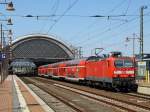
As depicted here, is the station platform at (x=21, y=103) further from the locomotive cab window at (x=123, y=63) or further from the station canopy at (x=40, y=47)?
the station canopy at (x=40, y=47)

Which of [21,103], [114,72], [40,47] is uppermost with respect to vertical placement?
[40,47]

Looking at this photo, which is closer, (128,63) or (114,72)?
(114,72)

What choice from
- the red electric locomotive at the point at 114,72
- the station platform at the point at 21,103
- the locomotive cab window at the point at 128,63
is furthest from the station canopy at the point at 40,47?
the station platform at the point at 21,103

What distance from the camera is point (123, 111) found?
76.9ft

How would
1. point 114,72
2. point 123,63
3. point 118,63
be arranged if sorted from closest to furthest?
1. point 114,72
2. point 118,63
3. point 123,63

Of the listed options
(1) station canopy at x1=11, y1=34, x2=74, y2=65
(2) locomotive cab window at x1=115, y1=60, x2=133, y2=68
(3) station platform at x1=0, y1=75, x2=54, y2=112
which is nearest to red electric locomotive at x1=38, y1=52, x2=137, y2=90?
(2) locomotive cab window at x1=115, y1=60, x2=133, y2=68

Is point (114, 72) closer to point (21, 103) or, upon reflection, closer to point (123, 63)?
point (123, 63)

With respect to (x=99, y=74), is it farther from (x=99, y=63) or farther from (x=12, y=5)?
(x=12, y=5)

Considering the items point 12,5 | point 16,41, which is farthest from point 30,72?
point 12,5

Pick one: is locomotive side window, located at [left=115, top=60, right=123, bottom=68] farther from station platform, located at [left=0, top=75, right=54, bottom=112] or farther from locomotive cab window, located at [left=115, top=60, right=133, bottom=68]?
station platform, located at [left=0, top=75, right=54, bottom=112]

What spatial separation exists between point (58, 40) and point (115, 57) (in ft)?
425

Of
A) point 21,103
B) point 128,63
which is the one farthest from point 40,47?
point 21,103

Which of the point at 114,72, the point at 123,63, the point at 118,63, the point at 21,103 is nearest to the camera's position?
the point at 21,103

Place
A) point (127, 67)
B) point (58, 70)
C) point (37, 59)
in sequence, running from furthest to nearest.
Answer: point (37, 59) → point (58, 70) → point (127, 67)
